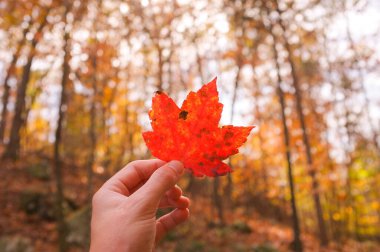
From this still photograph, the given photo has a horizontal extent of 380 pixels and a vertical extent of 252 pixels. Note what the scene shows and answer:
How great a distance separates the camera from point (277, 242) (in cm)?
1116

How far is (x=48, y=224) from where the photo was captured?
28.9ft

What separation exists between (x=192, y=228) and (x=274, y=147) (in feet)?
28.6

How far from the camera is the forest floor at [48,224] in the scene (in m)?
7.97

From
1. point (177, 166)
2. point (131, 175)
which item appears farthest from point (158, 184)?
point (131, 175)

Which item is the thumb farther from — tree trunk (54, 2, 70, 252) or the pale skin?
tree trunk (54, 2, 70, 252)

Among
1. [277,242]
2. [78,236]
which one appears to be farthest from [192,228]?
[78,236]

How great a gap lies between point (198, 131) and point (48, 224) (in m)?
8.91

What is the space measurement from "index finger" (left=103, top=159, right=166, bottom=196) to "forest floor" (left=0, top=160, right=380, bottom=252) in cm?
659

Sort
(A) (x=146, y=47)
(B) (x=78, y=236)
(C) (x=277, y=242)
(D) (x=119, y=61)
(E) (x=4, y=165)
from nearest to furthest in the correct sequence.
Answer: (B) (x=78, y=236) < (A) (x=146, y=47) < (C) (x=277, y=242) < (E) (x=4, y=165) < (D) (x=119, y=61)

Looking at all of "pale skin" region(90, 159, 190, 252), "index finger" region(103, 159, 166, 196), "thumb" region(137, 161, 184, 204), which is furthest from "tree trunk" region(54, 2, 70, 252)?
"thumb" region(137, 161, 184, 204)

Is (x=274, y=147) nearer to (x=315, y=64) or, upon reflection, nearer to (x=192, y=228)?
(x=315, y=64)

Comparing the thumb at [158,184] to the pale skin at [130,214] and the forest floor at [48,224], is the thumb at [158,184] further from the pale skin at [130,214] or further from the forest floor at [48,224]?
the forest floor at [48,224]

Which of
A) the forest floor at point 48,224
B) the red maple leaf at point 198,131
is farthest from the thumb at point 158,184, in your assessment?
the forest floor at point 48,224

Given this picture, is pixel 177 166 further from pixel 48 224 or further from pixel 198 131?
pixel 48 224
